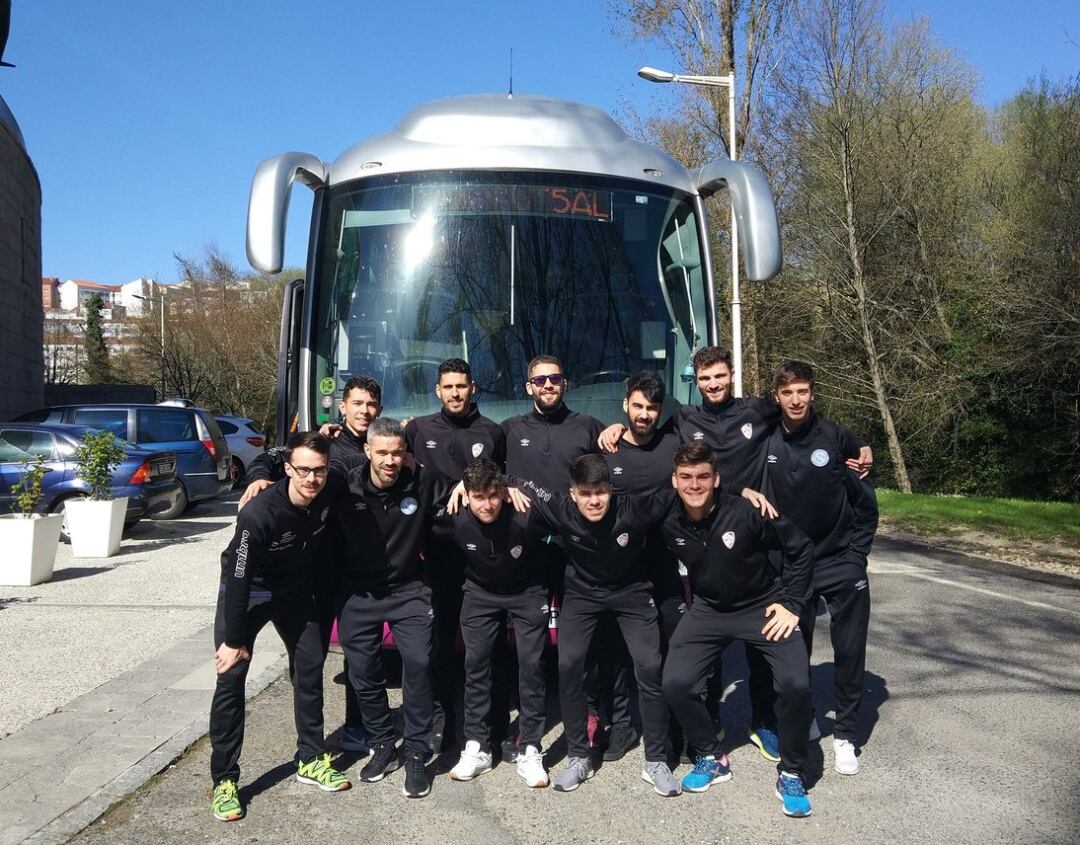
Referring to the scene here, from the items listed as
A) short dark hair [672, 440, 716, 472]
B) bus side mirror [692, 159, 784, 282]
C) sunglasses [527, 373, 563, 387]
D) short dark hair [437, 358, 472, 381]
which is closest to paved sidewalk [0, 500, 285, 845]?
short dark hair [437, 358, 472, 381]

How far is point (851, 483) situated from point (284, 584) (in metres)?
2.77

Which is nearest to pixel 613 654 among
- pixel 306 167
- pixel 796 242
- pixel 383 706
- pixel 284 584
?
pixel 383 706

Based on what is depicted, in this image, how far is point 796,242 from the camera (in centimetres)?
2475

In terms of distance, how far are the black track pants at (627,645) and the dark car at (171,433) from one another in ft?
39.1

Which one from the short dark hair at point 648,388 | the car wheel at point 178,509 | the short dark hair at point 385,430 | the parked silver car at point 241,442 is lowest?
the car wheel at point 178,509

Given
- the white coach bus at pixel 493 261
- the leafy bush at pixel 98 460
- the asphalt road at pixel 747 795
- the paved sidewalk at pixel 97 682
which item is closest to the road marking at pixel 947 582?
the asphalt road at pixel 747 795

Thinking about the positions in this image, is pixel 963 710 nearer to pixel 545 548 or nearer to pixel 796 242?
pixel 545 548

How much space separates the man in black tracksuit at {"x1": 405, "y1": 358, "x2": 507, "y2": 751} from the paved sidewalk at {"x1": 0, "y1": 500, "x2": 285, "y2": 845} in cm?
129

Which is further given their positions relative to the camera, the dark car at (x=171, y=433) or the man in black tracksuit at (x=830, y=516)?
the dark car at (x=171, y=433)

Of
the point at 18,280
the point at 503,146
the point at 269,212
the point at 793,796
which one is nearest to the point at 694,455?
the point at 793,796

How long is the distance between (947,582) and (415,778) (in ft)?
23.7

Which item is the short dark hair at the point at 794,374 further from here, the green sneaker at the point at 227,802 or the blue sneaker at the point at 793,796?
the green sneaker at the point at 227,802

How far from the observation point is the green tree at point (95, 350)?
5084 cm

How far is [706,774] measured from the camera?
15.4 ft
